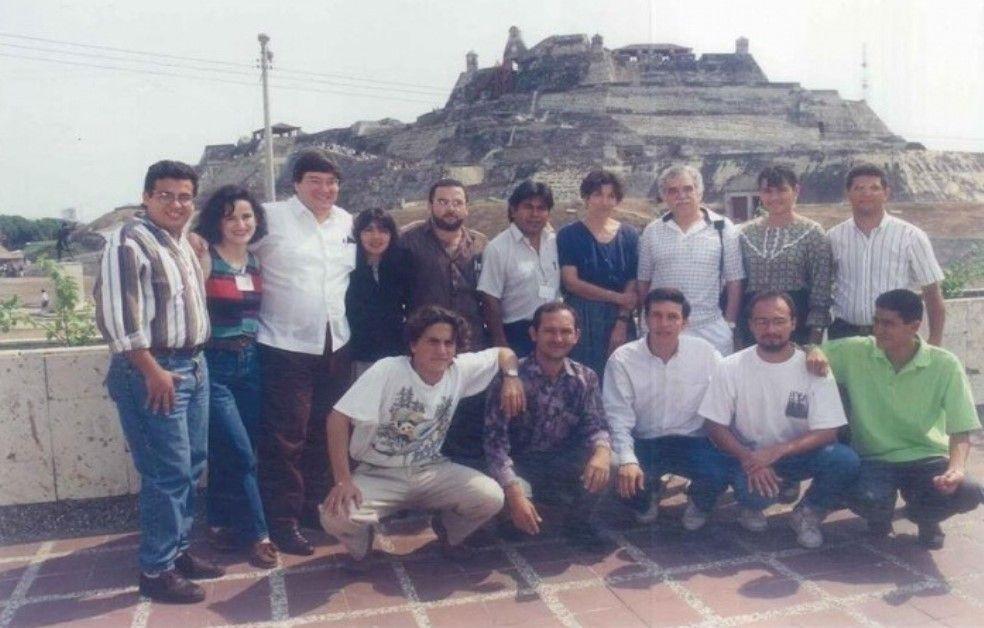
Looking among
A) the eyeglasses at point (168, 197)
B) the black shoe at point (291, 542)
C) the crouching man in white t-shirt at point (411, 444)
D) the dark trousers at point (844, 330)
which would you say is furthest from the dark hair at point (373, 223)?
the dark trousers at point (844, 330)

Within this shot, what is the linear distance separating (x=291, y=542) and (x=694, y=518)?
5.81 ft

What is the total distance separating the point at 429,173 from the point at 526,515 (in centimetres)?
3241

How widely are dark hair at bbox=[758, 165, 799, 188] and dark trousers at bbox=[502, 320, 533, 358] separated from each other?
136cm

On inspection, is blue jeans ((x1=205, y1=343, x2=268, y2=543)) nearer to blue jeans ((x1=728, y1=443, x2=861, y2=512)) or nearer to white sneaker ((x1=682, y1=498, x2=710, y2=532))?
white sneaker ((x1=682, y1=498, x2=710, y2=532))

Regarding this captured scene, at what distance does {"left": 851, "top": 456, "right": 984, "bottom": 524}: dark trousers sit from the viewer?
359 centimetres

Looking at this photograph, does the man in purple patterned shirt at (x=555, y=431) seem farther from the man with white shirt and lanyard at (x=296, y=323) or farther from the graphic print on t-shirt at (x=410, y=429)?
the man with white shirt and lanyard at (x=296, y=323)

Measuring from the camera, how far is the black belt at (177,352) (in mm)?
3178

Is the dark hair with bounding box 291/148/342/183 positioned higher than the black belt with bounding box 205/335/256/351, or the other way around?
the dark hair with bounding box 291/148/342/183

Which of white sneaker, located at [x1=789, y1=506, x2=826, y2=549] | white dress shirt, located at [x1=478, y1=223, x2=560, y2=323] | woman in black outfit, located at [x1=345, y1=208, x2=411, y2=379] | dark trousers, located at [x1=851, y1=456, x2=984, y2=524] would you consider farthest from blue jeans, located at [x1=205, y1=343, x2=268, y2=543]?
dark trousers, located at [x1=851, y1=456, x2=984, y2=524]

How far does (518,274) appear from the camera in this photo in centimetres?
426

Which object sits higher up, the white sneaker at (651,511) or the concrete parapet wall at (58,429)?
the concrete parapet wall at (58,429)

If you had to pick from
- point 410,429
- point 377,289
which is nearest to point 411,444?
point 410,429

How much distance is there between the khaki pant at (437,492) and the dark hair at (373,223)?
1.02 meters

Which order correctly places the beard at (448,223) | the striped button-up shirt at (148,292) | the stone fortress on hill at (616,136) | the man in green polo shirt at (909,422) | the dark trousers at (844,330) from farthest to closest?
the stone fortress on hill at (616,136) < the dark trousers at (844,330) < the beard at (448,223) < the man in green polo shirt at (909,422) < the striped button-up shirt at (148,292)
